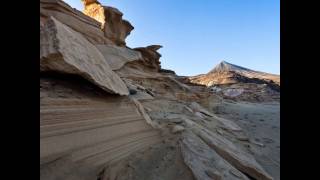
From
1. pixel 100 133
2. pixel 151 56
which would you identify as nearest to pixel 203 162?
pixel 100 133

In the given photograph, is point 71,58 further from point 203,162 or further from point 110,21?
point 110,21

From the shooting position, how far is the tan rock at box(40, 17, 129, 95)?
2.90 metres

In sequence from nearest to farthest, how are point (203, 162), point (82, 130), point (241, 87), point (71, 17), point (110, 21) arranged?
point (82, 130)
point (203, 162)
point (71, 17)
point (110, 21)
point (241, 87)

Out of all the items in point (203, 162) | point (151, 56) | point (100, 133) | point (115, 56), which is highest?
point (151, 56)

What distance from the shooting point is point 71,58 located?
3023 mm

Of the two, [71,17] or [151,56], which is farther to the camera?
[151,56]

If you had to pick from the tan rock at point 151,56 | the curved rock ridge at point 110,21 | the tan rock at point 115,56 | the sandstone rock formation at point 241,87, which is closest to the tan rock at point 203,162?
the tan rock at point 115,56

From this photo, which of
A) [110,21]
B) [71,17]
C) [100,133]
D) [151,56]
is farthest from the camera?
[110,21]

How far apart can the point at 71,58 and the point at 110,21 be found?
9456 mm

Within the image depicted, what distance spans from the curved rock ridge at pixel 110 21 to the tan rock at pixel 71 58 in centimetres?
792

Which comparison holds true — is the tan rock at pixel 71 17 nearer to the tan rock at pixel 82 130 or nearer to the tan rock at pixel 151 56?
the tan rock at pixel 82 130
